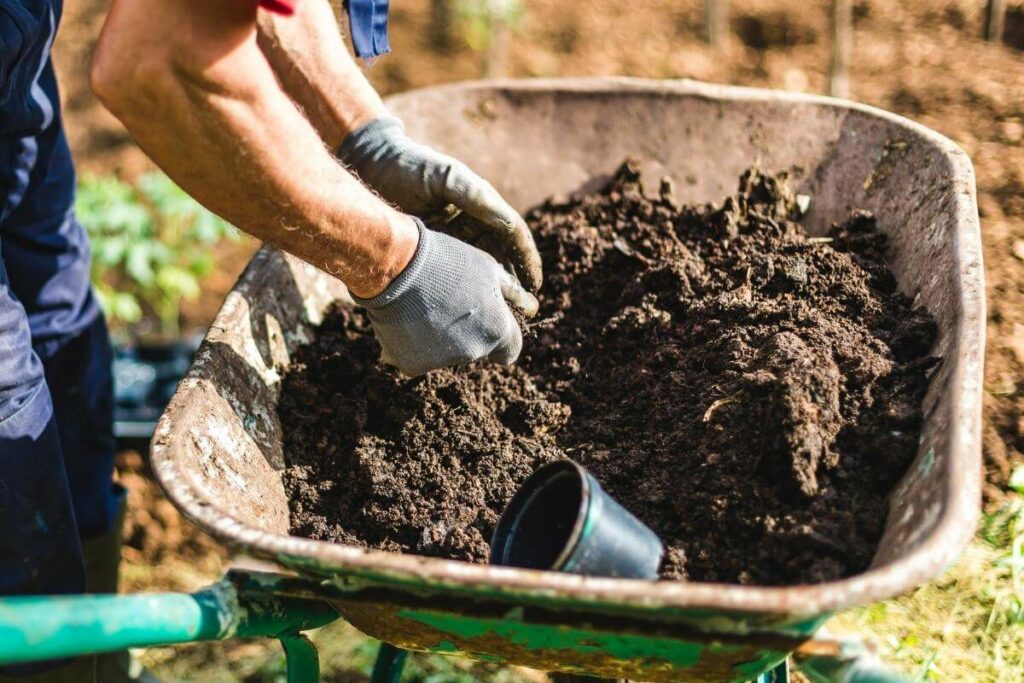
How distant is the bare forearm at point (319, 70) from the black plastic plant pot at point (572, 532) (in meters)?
1.02

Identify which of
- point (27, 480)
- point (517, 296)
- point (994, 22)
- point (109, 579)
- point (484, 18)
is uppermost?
point (994, 22)

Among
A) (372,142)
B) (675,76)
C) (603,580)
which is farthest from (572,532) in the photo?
(675,76)

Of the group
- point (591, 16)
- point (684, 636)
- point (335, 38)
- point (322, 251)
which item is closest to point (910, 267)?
point (684, 636)

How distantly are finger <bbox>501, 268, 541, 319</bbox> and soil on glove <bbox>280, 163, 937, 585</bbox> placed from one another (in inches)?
3.9

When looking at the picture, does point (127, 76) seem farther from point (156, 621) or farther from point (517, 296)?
point (517, 296)

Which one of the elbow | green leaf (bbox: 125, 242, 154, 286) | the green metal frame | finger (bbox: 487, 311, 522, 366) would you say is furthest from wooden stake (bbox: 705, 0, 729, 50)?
the green metal frame

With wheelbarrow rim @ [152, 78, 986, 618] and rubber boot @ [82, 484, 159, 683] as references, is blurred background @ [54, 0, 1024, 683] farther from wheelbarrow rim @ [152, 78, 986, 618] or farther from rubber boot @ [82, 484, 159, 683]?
wheelbarrow rim @ [152, 78, 986, 618]

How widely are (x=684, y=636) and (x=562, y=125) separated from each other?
65.5 inches

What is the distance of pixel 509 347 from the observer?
1881mm

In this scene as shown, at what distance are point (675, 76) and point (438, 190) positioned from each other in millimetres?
3113

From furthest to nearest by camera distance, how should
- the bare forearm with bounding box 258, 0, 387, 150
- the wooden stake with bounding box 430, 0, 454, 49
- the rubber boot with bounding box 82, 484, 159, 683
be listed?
the wooden stake with bounding box 430, 0, 454, 49 → the rubber boot with bounding box 82, 484, 159, 683 → the bare forearm with bounding box 258, 0, 387, 150

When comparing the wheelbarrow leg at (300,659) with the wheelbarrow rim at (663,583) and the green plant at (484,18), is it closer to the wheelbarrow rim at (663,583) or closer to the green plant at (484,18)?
the wheelbarrow rim at (663,583)

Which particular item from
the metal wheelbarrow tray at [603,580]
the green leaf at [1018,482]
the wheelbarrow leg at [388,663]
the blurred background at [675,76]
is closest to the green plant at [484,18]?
the blurred background at [675,76]

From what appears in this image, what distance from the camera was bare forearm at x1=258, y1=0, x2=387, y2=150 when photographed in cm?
202
